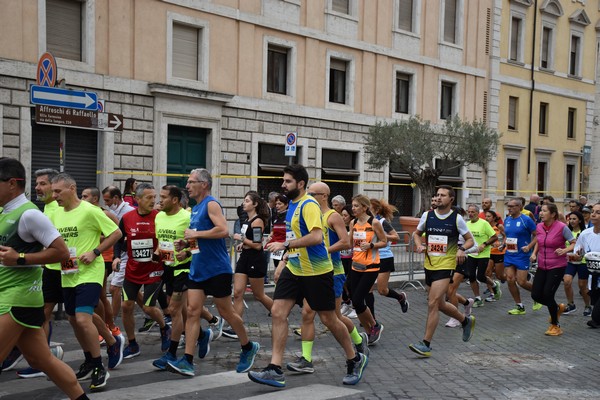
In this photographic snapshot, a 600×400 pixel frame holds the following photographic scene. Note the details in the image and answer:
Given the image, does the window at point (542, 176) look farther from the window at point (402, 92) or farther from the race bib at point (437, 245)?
the race bib at point (437, 245)

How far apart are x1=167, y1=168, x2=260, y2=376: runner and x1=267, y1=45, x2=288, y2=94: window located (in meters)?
17.7

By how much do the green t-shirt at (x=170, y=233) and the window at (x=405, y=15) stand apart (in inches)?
884

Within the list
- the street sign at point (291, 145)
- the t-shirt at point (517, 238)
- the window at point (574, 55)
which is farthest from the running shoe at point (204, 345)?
the window at point (574, 55)

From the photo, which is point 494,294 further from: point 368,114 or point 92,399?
point 368,114

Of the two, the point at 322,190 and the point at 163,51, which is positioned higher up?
the point at 163,51

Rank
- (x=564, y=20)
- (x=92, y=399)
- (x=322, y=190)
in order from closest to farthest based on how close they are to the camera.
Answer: (x=92, y=399) < (x=322, y=190) < (x=564, y=20)

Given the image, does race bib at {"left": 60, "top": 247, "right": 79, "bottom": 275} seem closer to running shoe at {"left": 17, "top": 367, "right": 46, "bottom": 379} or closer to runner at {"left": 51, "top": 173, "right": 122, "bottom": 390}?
runner at {"left": 51, "top": 173, "right": 122, "bottom": 390}

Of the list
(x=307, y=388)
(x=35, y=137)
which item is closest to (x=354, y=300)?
(x=307, y=388)

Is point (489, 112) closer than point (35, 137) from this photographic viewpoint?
No

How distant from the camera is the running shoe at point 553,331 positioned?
10164mm

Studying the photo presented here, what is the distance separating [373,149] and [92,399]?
69.1 feet

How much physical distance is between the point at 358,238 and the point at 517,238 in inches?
164

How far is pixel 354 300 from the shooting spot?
30.1 feet

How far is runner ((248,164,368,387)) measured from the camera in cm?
694
